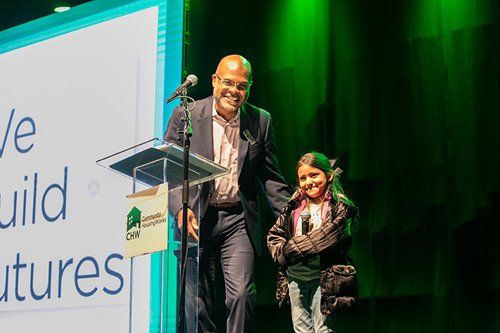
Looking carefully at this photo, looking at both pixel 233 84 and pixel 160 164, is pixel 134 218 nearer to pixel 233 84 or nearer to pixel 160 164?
pixel 160 164

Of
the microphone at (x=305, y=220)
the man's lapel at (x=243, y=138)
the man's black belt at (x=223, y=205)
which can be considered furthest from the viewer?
the man's lapel at (x=243, y=138)

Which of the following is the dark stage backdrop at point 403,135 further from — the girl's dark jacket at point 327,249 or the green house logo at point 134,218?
the green house logo at point 134,218

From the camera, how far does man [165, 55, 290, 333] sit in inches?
160

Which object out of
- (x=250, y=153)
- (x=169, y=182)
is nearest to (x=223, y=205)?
(x=250, y=153)

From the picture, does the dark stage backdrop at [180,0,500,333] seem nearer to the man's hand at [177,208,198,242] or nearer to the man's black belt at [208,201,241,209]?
the man's black belt at [208,201,241,209]

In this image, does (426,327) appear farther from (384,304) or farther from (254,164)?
(254,164)

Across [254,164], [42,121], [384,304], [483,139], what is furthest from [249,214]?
[42,121]

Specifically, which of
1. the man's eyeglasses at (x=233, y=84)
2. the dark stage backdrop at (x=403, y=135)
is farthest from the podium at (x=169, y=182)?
the dark stage backdrop at (x=403, y=135)

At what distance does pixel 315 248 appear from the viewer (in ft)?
12.0

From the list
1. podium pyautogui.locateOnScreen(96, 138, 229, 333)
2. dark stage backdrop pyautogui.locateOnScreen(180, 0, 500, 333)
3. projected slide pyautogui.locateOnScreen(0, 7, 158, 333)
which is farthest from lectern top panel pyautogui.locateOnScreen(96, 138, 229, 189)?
projected slide pyautogui.locateOnScreen(0, 7, 158, 333)

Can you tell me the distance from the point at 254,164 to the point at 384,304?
1.06 meters

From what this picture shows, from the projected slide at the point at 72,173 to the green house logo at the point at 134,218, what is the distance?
6.75 feet

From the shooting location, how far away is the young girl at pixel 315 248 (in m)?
3.64

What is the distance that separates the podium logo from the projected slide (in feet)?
6.76
